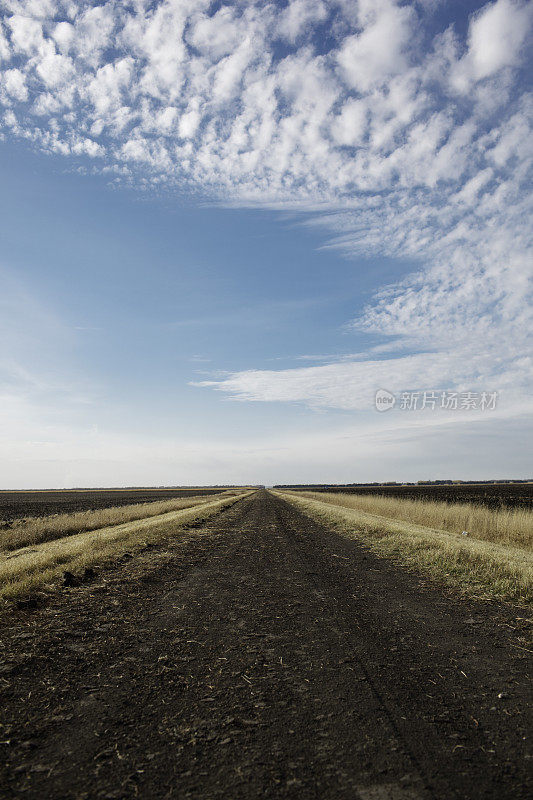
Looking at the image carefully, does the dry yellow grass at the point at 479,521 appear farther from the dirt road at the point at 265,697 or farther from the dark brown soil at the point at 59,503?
the dark brown soil at the point at 59,503

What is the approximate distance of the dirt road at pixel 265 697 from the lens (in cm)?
286

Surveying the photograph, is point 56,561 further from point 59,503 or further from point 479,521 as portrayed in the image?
point 59,503

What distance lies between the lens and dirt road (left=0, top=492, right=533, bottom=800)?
112 inches

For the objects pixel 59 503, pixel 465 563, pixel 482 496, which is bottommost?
pixel 59 503

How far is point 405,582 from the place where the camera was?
9.01 metres

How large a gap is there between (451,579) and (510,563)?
1.77 meters

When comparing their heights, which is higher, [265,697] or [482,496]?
[265,697]

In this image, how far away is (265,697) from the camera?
13.2 feet

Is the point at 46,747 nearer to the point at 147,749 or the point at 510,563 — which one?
the point at 147,749

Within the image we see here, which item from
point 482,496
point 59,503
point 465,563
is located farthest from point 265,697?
point 59,503

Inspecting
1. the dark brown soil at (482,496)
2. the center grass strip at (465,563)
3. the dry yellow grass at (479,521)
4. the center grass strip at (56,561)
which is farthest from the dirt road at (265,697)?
the dark brown soil at (482,496)

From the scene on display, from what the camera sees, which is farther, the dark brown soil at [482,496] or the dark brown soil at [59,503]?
the dark brown soil at [59,503]

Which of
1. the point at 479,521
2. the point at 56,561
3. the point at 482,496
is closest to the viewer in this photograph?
the point at 56,561

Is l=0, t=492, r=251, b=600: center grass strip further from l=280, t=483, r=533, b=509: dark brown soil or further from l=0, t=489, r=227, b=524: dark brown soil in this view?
l=280, t=483, r=533, b=509: dark brown soil
